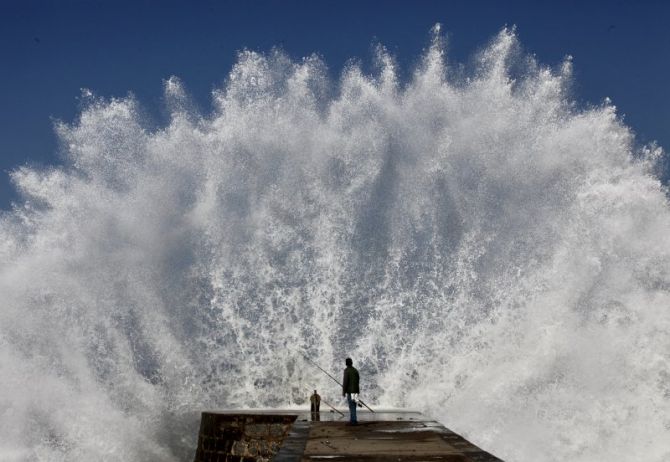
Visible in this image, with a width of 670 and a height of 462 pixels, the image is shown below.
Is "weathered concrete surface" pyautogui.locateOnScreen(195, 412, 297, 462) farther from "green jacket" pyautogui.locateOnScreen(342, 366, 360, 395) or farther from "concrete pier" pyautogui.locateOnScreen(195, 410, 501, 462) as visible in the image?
"green jacket" pyautogui.locateOnScreen(342, 366, 360, 395)

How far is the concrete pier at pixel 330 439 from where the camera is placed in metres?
9.43

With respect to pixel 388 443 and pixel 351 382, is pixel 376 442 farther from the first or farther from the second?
pixel 351 382

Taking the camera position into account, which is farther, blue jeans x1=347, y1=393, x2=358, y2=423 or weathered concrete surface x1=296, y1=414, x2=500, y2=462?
blue jeans x1=347, y1=393, x2=358, y2=423

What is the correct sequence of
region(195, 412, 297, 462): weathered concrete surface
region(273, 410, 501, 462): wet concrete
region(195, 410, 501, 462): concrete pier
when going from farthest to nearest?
region(195, 412, 297, 462): weathered concrete surface < region(195, 410, 501, 462): concrete pier < region(273, 410, 501, 462): wet concrete

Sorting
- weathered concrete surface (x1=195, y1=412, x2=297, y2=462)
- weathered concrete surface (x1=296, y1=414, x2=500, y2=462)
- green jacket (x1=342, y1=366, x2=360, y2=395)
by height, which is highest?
green jacket (x1=342, y1=366, x2=360, y2=395)

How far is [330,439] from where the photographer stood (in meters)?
11.1

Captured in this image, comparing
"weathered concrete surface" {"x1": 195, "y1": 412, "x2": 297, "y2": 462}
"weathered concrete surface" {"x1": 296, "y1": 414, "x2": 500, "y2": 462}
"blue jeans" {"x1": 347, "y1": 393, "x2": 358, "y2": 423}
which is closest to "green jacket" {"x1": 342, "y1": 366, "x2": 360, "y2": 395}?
"blue jeans" {"x1": 347, "y1": 393, "x2": 358, "y2": 423}

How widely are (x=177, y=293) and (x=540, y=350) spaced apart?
1007 cm

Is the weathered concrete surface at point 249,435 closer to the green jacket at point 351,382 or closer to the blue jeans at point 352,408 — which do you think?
the blue jeans at point 352,408

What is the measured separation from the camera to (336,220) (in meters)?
24.0

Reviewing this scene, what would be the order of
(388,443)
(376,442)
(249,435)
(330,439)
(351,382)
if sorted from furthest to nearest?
1. (249,435)
2. (351,382)
3. (330,439)
4. (376,442)
5. (388,443)

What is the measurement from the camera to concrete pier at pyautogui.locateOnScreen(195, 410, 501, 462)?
Result: 9.43 m

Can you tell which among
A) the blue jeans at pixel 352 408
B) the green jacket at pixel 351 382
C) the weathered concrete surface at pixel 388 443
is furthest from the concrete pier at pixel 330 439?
the green jacket at pixel 351 382

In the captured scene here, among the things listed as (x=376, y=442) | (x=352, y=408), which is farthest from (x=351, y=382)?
(x=376, y=442)
